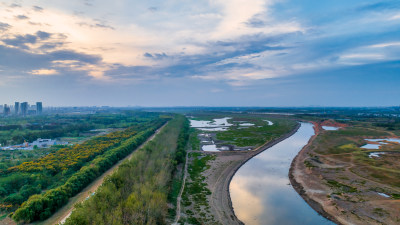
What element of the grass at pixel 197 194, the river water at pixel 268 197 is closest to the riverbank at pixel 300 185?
the river water at pixel 268 197

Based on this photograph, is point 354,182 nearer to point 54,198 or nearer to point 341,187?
point 341,187

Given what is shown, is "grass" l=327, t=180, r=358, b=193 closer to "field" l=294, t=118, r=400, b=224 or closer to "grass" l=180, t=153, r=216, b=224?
"field" l=294, t=118, r=400, b=224

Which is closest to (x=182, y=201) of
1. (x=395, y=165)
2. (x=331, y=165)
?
(x=331, y=165)

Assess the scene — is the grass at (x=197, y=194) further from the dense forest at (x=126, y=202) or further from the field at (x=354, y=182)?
the field at (x=354, y=182)

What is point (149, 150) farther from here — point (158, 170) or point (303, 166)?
point (303, 166)

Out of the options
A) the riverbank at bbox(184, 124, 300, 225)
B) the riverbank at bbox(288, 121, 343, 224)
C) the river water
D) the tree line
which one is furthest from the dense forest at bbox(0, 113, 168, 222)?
the riverbank at bbox(288, 121, 343, 224)

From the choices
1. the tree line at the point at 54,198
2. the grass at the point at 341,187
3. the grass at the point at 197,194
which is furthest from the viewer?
the grass at the point at 341,187

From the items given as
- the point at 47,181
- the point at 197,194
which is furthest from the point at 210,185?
the point at 47,181
